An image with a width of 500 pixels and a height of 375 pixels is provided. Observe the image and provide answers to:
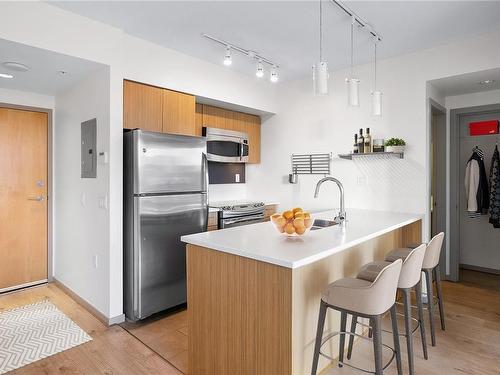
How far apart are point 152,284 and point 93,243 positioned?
2.30ft

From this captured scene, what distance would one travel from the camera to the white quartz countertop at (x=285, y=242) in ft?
5.40

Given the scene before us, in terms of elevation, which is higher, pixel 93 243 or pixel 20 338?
pixel 93 243

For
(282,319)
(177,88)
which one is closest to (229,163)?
(177,88)

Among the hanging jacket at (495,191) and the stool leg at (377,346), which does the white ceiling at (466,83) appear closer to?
Answer: the hanging jacket at (495,191)

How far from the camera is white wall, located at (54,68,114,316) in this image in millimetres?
2914

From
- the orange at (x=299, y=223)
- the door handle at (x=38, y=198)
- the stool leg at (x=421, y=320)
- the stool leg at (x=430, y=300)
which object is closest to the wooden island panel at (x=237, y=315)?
the orange at (x=299, y=223)

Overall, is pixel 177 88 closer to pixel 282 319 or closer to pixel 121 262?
pixel 121 262

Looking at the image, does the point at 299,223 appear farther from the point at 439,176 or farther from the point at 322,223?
the point at 439,176

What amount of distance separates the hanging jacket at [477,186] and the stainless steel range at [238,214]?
8.49 feet

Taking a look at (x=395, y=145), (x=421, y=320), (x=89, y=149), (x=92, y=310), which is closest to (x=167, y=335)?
(x=92, y=310)

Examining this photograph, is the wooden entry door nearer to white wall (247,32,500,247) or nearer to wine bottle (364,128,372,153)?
white wall (247,32,500,247)

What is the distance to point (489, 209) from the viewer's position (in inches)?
155

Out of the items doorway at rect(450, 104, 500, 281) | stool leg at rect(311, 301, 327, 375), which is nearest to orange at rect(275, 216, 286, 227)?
stool leg at rect(311, 301, 327, 375)

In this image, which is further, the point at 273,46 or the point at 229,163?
the point at 229,163
